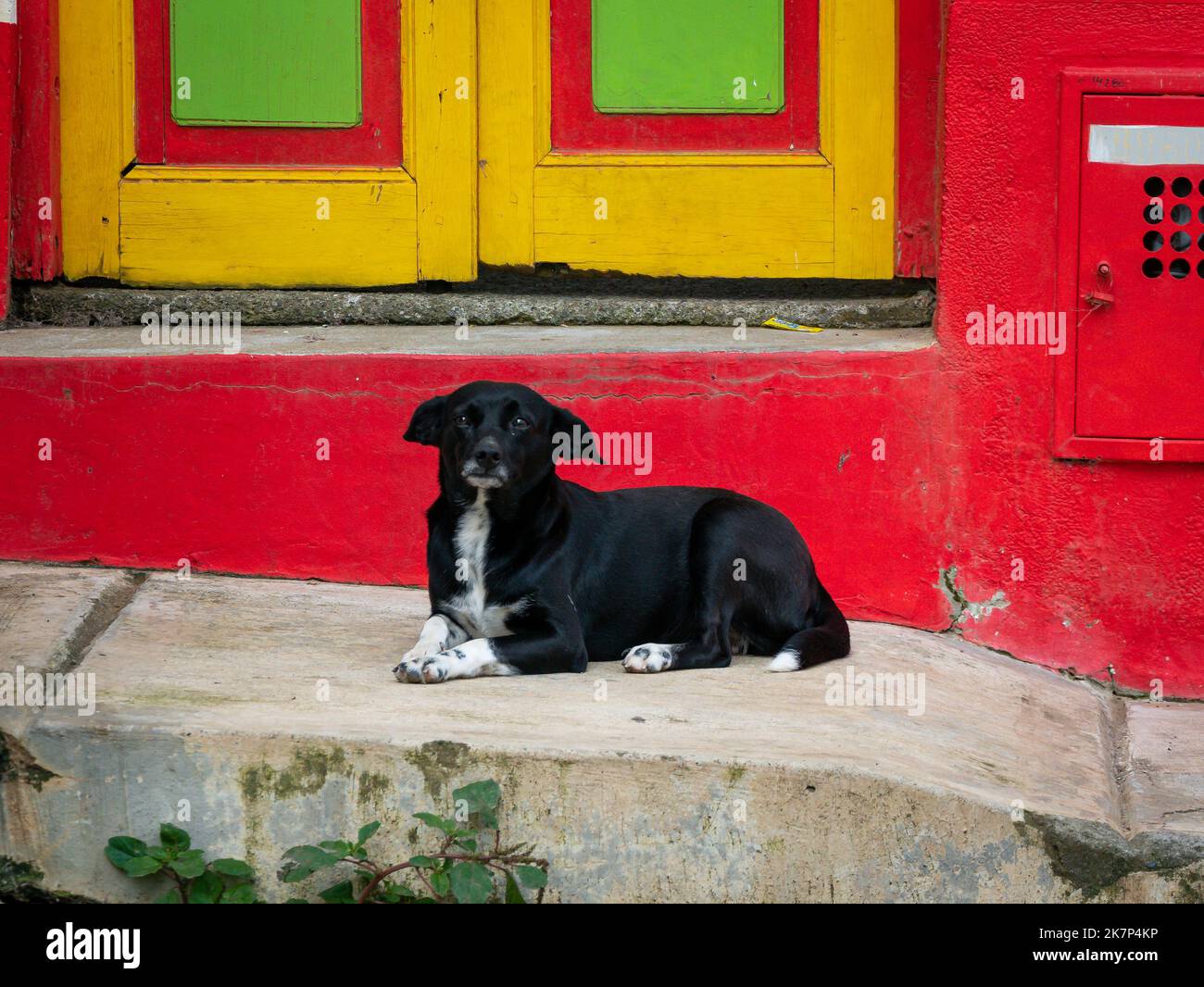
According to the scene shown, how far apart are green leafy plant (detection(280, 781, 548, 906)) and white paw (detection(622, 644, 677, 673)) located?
94 centimetres

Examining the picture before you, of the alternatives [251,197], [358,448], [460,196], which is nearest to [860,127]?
[460,196]

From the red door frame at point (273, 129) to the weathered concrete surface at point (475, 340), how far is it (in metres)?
0.63

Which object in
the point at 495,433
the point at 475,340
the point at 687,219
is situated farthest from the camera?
the point at 687,219

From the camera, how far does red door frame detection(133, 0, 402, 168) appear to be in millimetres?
5742

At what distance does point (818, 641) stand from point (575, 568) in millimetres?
750

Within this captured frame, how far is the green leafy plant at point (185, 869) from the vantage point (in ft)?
12.1

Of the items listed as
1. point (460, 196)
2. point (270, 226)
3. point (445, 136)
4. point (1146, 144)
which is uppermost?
point (445, 136)

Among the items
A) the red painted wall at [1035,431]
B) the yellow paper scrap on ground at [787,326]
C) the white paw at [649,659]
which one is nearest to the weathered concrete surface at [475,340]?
the yellow paper scrap on ground at [787,326]

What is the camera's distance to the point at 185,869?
3.68 m

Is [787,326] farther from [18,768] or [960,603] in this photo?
[18,768]

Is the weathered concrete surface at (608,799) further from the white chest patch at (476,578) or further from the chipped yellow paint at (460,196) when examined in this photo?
the chipped yellow paint at (460,196)

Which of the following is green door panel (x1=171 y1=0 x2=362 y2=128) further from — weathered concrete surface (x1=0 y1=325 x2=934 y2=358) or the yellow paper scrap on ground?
the yellow paper scrap on ground

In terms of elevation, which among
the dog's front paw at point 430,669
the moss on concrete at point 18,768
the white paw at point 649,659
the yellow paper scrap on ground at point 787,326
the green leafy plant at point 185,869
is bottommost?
the green leafy plant at point 185,869

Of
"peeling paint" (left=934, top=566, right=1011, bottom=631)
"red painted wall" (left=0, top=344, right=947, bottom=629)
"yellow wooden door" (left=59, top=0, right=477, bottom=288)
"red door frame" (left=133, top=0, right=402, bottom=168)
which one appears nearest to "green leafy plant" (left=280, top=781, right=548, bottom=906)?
"red painted wall" (left=0, top=344, right=947, bottom=629)
